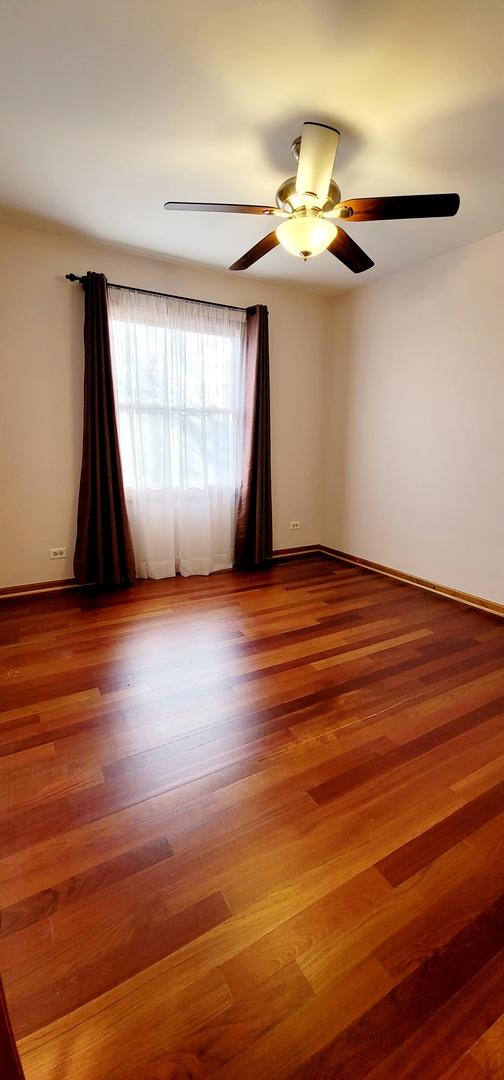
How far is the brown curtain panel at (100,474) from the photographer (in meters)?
3.03

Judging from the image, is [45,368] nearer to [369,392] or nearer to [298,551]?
[369,392]

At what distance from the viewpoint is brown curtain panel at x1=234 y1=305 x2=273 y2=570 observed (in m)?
3.69

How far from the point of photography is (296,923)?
109 centimetres

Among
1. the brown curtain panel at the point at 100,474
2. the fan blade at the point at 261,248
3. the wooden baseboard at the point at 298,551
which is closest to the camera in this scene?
the fan blade at the point at 261,248

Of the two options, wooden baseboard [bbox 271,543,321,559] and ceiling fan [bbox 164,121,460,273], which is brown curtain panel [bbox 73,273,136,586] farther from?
wooden baseboard [bbox 271,543,321,559]

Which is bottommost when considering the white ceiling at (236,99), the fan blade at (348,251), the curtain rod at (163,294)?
the fan blade at (348,251)

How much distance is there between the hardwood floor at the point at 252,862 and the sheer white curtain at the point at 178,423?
144cm

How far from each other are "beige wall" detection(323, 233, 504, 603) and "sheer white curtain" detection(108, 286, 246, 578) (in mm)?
1150

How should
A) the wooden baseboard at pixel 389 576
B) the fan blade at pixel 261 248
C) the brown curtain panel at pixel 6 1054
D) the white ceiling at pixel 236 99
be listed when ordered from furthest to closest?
the wooden baseboard at pixel 389 576
the fan blade at pixel 261 248
the white ceiling at pixel 236 99
the brown curtain panel at pixel 6 1054

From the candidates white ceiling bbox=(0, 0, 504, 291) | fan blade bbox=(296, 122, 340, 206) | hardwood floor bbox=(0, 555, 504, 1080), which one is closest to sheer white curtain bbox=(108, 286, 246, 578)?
white ceiling bbox=(0, 0, 504, 291)

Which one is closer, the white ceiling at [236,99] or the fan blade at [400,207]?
the white ceiling at [236,99]

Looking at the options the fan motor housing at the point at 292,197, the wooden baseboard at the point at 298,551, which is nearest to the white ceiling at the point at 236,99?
the fan motor housing at the point at 292,197

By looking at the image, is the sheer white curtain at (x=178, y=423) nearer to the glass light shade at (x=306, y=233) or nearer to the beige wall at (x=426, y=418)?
the beige wall at (x=426, y=418)

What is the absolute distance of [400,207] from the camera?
174 centimetres
